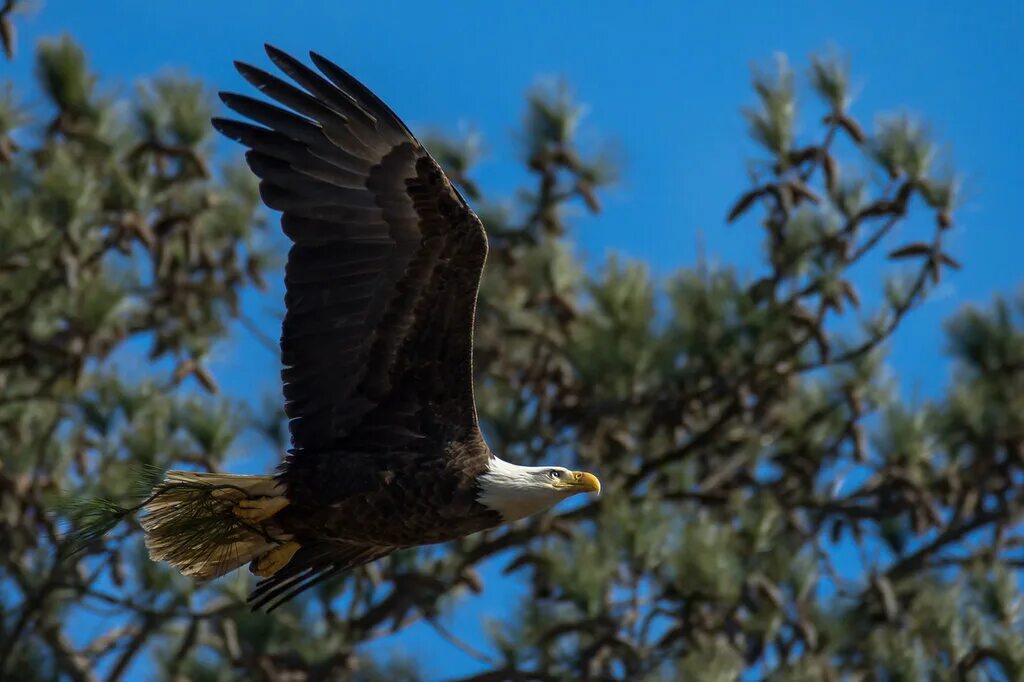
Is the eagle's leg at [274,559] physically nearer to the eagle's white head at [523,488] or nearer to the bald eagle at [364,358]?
the bald eagle at [364,358]

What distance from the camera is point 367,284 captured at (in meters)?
6.00

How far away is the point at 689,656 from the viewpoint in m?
7.99

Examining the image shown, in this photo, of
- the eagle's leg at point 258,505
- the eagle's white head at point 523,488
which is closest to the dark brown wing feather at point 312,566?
the eagle's leg at point 258,505

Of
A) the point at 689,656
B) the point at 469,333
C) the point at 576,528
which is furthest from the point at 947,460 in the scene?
the point at 469,333

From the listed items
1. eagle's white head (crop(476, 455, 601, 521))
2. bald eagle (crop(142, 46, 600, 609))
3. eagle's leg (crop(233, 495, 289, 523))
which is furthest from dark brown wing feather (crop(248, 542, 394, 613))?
eagle's white head (crop(476, 455, 601, 521))

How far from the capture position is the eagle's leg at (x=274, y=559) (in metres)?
6.21

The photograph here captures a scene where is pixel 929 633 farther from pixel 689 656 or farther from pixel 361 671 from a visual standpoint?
pixel 361 671

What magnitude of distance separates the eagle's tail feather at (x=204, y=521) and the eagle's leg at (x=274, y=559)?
0.03m

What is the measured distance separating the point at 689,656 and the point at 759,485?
2.55 meters

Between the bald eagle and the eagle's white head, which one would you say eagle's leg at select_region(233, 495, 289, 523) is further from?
the eagle's white head

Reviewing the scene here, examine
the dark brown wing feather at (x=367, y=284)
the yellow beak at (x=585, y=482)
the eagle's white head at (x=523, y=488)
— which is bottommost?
the eagle's white head at (x=523, y=488)

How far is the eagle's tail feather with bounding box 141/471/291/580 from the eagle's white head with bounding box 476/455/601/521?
633 millimetres

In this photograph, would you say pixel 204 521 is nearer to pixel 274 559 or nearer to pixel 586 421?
pixel 274 559

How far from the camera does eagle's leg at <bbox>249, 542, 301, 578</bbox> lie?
244 inches
